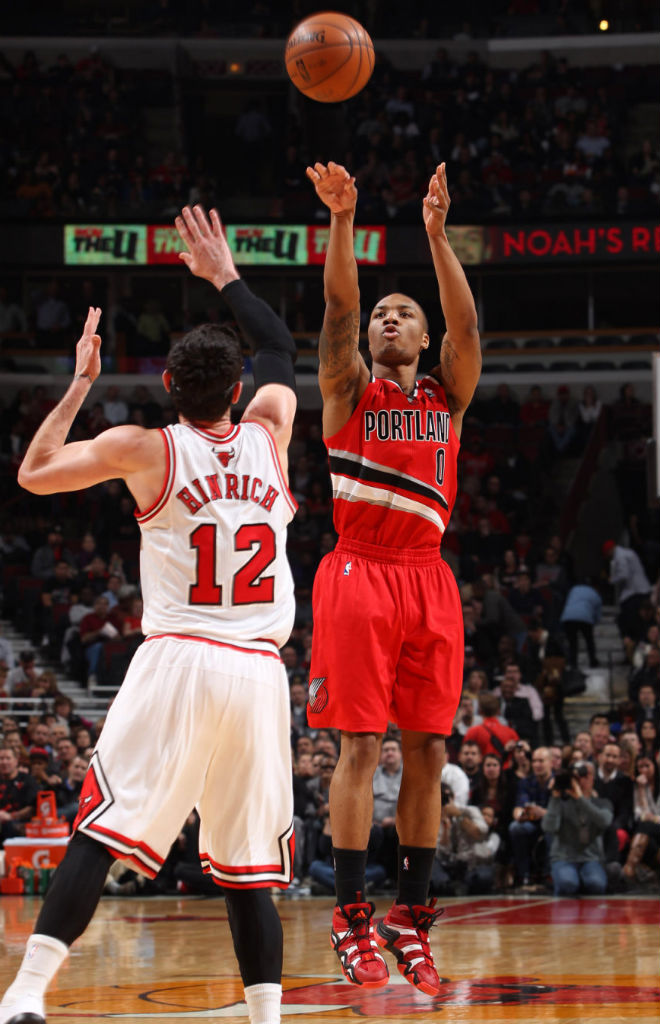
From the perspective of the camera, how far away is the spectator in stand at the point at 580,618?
18.4 meters

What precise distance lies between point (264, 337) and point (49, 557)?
15713mm

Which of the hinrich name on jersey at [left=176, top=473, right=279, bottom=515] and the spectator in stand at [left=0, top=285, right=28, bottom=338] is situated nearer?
the hinrich name on jersey at [left=176, top=473, right=279, bottom=515]

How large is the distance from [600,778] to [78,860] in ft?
31.7

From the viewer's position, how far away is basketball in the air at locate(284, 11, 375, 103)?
6.62 m

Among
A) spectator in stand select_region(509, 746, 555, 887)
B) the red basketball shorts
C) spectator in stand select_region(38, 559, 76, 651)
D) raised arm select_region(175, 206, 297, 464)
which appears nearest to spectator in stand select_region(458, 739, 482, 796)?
spectator in stand select_region(509, 746, 555, 887)

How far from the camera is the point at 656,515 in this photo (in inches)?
886

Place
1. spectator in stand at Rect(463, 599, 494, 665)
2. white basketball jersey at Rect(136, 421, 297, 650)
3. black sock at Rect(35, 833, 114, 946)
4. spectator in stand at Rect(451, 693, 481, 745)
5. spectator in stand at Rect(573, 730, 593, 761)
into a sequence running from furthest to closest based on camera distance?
spectator in stand at Rect(463, 599, 494, 665) → spectator in stand at Rect(451, 693, 481, 745) → spectator in stand at Rect(573, 730, 593, 761) → white basketball jersey at Rect(136, 421, 297, 650) → black sock at Rect(35, 833, 114, 946)

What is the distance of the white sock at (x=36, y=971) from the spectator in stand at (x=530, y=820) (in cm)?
922

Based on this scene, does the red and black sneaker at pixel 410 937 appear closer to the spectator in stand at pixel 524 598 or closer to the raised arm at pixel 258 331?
the raised arm at pixel 258 331

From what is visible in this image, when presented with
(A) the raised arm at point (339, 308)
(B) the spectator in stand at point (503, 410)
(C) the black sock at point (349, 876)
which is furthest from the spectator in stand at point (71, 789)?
(B) the spectator in stand at point (503, 410)

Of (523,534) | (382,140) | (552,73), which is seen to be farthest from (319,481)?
(552,73)

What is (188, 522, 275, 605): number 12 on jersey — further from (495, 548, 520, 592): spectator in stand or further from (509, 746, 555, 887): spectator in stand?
(495, 548, 520, 592): spectator in stand

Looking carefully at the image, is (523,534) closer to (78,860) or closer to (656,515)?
(656,515)

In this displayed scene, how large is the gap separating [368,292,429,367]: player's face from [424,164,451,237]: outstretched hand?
379 millimetres
